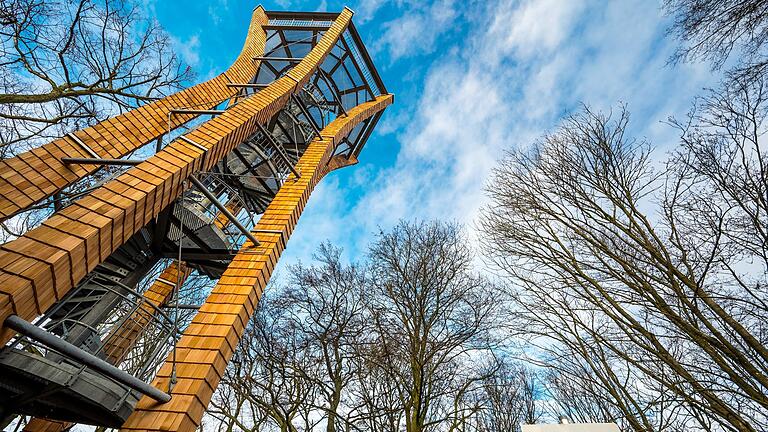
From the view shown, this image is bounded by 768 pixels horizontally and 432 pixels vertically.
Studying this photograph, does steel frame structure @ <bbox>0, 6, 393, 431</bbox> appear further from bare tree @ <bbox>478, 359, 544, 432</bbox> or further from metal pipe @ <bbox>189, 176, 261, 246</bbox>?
bare tree @ <bbox>478, 359, 544, 432</bbox>

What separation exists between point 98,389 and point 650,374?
22.9 ft

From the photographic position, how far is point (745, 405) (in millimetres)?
A: 4520

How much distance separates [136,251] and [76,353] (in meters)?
4.49

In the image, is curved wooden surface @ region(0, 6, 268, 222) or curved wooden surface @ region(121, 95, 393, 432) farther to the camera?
curved wooden surface @ region(0, 6, 268, 222)

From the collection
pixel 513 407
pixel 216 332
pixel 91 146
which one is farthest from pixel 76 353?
pixel 513 407

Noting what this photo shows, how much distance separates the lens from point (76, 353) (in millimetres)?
2393

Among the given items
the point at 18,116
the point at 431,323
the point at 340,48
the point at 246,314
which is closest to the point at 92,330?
the point at 246,314

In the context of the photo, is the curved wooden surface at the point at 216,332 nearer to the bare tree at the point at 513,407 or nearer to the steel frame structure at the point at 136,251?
the steel frame structure at the point at 136,251

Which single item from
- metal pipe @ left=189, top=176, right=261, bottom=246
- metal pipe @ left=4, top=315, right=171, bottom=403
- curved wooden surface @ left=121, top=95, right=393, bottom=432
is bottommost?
metal pipe @ left=4, top=315, right=171, bottom=403

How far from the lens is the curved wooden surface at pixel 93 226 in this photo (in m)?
2.33

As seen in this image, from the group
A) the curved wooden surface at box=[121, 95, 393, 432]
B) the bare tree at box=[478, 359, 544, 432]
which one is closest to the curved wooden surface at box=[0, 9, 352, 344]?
the curved wooden surface at box=[121, 95, 393, 432]

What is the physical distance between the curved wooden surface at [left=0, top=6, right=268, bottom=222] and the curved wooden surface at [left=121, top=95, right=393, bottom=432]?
80.0 inches

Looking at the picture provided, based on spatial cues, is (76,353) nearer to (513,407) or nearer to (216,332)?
(216,332)

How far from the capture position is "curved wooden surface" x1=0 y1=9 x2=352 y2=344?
7.64ft
